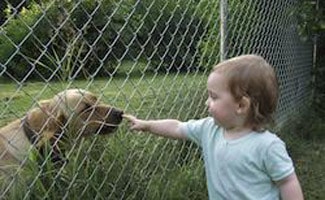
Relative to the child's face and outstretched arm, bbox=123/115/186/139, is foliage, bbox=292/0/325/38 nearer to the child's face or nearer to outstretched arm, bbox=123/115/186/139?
outstretched arm, bbox=123/115/186/139

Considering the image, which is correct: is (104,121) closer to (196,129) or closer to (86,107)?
(86,107)

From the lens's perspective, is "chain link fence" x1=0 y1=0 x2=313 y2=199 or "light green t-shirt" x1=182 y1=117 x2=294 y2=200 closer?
"light green t-shirt" x1=182 y1=117 x2=294 y2=200

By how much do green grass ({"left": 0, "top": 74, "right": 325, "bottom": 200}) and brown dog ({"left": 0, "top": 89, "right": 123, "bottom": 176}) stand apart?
0.07m

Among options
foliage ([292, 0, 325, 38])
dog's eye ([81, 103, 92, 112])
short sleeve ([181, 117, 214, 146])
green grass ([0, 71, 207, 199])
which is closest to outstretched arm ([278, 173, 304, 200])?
short sleeve ([181, 117, 214, 146])

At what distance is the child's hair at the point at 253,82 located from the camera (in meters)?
2.78

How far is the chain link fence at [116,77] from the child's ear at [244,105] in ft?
2.92

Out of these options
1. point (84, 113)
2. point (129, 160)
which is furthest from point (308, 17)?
point (84, 113)

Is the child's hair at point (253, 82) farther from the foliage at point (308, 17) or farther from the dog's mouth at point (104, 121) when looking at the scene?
the foliage at point (308, 17)

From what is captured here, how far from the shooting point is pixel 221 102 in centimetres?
284

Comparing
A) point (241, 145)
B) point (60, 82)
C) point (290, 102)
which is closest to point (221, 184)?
point (241, 145)

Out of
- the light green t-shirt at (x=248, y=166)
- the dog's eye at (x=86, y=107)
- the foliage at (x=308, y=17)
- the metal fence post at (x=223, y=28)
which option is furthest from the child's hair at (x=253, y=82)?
the foliage at (x=308, y=17)

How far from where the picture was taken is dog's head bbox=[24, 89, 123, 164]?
3.44m

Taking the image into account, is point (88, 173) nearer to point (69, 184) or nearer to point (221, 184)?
point (69, 184)

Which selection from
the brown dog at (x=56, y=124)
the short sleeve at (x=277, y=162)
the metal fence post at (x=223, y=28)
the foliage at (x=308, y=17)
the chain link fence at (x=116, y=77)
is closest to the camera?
the short sleeve at (x=277, y=162)
